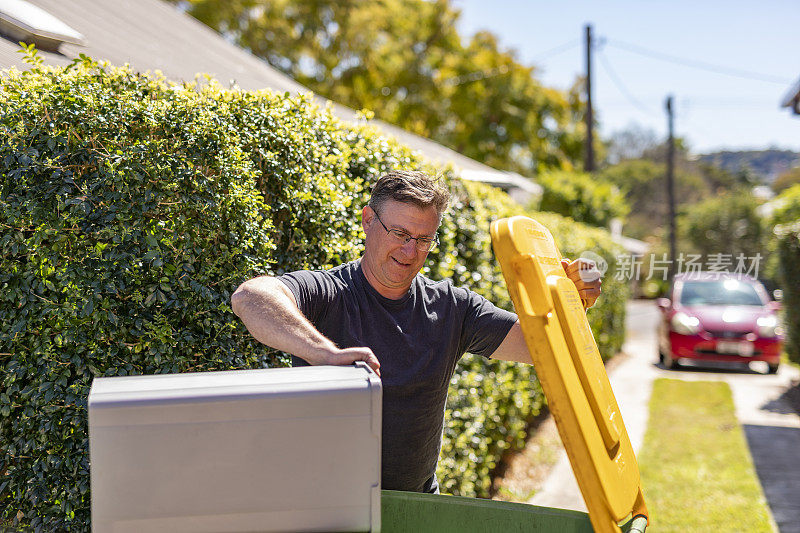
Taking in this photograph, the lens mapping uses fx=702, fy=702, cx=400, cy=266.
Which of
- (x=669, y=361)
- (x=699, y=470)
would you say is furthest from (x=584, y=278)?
(x=669, y=361)

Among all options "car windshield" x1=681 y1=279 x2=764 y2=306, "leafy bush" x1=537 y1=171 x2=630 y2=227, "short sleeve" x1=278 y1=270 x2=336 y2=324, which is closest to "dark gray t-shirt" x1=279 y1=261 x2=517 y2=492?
"short sleeve" x1=278 y1=270 x2=336 y2=324

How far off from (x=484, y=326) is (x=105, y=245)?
4.44 feet

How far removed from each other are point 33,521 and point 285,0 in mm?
20982

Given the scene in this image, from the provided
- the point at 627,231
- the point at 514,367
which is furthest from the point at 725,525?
the point at 627,231

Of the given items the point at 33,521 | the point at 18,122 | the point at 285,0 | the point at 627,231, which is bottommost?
the point at 627,231

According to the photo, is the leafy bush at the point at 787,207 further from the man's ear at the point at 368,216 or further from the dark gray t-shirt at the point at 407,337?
the man's ear at the point at 368,216

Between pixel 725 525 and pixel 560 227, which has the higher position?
pixel 560 227

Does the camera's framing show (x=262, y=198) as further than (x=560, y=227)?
No

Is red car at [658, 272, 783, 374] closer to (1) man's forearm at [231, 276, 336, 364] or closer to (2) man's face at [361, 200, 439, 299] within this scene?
(2) man's face at [361, 200, 439, 299]

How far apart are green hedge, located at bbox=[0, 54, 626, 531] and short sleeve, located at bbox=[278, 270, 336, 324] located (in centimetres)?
59

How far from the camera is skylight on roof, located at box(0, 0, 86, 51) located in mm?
3643

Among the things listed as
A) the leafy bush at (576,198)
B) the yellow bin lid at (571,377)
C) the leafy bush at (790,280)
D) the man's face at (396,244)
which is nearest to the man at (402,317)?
the man's face at (396,244)

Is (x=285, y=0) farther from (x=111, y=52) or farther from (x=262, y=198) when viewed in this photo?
(x=262, y=198)

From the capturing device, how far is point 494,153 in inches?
1110
